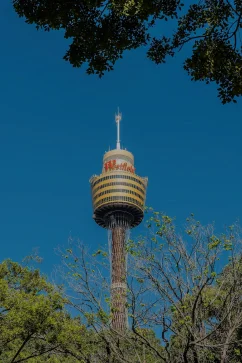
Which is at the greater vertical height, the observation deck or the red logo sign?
the red logo sign

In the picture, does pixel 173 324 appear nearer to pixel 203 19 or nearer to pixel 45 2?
pixel 203 19

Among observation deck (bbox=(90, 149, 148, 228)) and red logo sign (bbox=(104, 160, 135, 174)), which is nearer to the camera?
observation deck (bbox=(90, 149, 148, 228))

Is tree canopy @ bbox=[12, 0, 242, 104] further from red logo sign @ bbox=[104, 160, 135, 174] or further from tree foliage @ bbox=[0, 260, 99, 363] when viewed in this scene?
red logo sign @ bbox=[104, 160, 135, 174]

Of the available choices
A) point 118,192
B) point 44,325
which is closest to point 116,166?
point 118,192

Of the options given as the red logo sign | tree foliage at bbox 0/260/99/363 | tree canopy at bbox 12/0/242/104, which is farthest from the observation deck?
tree canopy at bbox 12/0/242/104

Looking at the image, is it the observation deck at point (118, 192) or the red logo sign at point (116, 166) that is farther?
the red logo sign at point (116, 166)

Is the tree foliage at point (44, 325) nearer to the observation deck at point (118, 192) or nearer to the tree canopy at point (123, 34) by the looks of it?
the tree canopy at point (123, 34)

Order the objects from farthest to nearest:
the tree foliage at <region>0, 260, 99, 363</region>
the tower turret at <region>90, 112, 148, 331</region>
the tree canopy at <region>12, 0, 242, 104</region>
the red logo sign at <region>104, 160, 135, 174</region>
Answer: the red logo sign at <region>104, 160, 135, 174</region>
the tower turret at <region>90, 112, 148, 331</region>
the tree foliage at <region>0, 260, 99, 363</region>
the tree canopy at <region>12, 0, 242, 104</region>

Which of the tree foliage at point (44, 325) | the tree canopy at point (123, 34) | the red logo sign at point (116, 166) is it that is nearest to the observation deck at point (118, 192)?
the red logo sign at point (116, 166)

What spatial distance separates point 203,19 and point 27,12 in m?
2.46

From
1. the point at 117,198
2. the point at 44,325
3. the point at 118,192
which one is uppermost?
the point at 118,192

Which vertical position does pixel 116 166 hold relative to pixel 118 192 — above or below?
above

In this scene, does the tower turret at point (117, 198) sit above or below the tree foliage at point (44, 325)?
above

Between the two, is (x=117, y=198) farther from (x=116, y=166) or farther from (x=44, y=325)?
(x=44, y=325)
